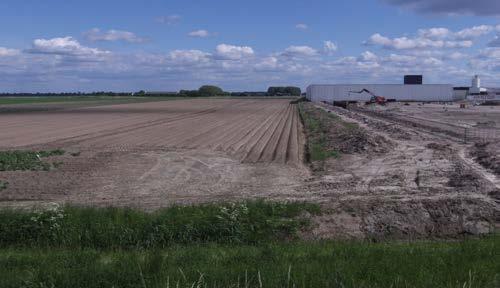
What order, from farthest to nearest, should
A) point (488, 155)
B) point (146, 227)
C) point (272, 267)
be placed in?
point (488, 155)
point (146, 227)
point (272, 267)

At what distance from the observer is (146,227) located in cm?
1152

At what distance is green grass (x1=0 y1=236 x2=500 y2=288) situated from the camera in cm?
727

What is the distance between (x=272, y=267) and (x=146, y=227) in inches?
165

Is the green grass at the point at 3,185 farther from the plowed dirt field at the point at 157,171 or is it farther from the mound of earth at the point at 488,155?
the mound of earth at the point at 488,155

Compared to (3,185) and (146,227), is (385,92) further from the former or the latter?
(146,227)

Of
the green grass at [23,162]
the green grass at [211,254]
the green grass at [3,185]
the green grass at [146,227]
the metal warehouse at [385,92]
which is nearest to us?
the green grass at [211,254]

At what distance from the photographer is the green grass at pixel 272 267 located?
727cm

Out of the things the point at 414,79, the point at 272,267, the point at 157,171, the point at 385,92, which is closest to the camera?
the point at 272,267

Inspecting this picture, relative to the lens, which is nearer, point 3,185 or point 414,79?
point 3,185

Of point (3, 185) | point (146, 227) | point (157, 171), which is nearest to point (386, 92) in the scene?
point (157, 171)

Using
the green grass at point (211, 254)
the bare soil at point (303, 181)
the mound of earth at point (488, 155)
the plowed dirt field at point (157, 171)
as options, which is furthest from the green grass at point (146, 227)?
the mound of earth at point (488, 155)

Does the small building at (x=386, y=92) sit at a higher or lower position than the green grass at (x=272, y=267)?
lower

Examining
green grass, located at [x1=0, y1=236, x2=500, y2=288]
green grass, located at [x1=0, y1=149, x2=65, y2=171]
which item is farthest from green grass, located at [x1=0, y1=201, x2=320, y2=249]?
green grass, located at [x1=0, y1=149, x2=65, y2=171]

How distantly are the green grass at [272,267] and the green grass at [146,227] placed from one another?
4.86 ft
